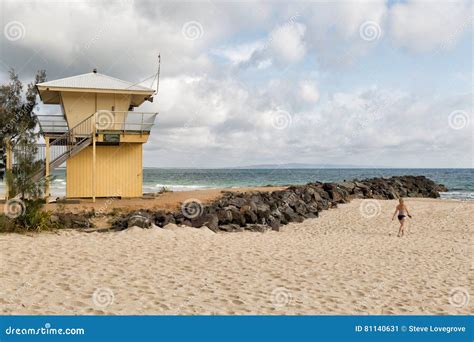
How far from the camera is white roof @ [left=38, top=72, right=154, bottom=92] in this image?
68.3 feet

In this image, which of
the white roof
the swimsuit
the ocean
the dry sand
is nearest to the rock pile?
the dry sand

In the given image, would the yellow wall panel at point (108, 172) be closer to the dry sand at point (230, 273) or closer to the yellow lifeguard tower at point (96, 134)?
the yellow lifeguard tower at point (96, 134)

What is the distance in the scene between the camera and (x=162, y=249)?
39.3 feet

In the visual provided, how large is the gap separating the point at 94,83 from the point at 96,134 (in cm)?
257


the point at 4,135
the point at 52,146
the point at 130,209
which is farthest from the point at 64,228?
the point at 4,135

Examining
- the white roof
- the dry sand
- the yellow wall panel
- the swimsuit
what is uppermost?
the white roof

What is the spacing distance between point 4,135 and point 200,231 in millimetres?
14767

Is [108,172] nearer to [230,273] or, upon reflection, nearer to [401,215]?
[401,215]

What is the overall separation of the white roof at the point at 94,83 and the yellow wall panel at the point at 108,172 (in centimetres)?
284

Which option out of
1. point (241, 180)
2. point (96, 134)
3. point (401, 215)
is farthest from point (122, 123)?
point (241, 180)

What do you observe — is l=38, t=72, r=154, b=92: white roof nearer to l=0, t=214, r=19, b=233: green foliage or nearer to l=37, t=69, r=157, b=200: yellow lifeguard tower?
l=37, t=69, r=157, b=200: yellow lifeguard tower

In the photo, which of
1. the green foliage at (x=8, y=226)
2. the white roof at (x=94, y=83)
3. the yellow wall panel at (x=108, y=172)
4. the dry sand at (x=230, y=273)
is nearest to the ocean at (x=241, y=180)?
the yellow wall panel at (x=108, y=172)

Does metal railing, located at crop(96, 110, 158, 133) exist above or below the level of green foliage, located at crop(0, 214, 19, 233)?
above
